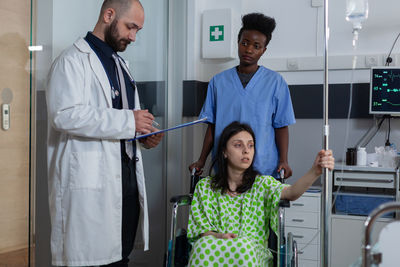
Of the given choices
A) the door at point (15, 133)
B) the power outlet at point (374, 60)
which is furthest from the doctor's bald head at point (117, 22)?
the power outlet at point (374, 60)

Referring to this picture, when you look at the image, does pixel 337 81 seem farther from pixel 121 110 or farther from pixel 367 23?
pixel 121 110

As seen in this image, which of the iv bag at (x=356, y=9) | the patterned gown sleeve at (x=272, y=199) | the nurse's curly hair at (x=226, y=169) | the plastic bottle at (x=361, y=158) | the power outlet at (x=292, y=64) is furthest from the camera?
the power outlet at (x=292, y=64)

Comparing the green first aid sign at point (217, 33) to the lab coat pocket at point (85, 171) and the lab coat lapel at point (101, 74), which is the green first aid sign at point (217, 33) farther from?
the lab coat pocket at point (85, 171)

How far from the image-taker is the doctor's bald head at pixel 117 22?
2037 mm

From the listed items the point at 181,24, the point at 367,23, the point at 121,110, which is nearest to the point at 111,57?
the point at 121,110

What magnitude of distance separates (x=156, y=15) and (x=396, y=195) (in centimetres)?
185

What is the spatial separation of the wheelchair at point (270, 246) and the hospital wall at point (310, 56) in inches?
50.1

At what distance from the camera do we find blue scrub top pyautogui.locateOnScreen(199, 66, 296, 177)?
2637 mm

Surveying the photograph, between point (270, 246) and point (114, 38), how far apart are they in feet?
3.66

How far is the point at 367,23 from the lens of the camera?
11.7 ft

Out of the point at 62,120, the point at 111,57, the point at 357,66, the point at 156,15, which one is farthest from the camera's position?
the point at 357,66

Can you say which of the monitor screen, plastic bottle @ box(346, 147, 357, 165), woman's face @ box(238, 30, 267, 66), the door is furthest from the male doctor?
the monitor screen

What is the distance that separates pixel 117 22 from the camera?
204 centimetres

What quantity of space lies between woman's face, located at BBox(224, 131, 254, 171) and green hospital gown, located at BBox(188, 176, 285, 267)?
3.8 inches
